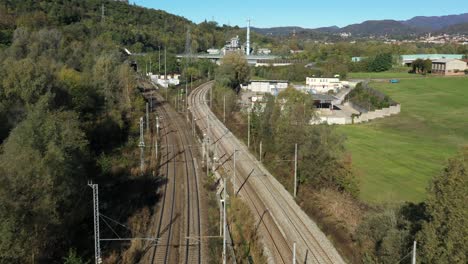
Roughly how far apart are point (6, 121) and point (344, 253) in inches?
631

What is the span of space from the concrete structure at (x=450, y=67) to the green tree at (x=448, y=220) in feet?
279

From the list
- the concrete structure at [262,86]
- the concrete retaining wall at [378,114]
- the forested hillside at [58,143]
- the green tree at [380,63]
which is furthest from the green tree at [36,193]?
the green tree at [380,63]

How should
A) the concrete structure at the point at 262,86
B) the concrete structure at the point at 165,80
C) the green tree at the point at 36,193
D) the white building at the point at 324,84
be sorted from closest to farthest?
the green tree at the point at 36,193 < the concrete structure at the point at 262,86 < the concrete structure at the point at 165,80 < the white building at the point at 324,84

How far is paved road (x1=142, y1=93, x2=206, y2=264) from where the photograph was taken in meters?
15.3

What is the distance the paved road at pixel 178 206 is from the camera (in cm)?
1529

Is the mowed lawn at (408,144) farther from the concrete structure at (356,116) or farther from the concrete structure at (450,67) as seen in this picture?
the concrete structure at (450,67)

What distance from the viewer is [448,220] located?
1072 centimetres

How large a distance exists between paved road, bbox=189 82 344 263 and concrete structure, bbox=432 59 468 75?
7107cm

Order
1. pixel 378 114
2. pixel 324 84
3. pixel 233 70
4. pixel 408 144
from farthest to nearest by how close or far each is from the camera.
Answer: pixel 324 84 → pixel 233 70 → pixel 378 114 → pixel 408 144

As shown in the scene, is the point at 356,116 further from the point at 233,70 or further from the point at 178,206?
the point at 178,206

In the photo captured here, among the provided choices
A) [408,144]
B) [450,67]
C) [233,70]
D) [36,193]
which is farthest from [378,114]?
[450,67]

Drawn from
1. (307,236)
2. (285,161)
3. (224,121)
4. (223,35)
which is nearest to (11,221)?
(307,236)

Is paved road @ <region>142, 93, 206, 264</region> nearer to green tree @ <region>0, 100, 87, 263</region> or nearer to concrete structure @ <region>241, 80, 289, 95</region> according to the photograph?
green tree @ <region>0, 100, 87, 263</region>

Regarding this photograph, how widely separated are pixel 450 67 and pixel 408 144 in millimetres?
63746
